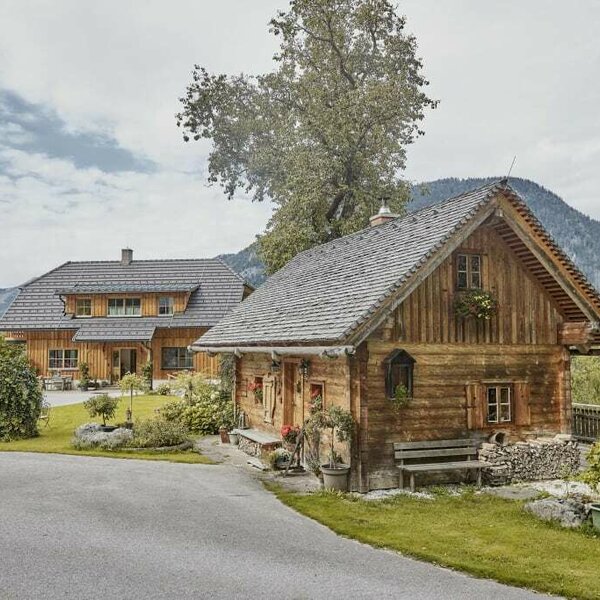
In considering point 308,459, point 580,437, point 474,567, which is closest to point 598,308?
point 580,437

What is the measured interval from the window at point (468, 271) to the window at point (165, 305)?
93.2ft

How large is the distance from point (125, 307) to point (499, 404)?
30515mm

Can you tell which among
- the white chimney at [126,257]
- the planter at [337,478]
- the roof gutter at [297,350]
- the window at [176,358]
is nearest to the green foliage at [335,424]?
the planter at [337,478]

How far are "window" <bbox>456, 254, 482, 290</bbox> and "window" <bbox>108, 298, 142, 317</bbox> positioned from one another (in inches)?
1151

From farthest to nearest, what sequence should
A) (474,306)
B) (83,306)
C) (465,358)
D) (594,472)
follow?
(83,306) < (465,358) < (474,306) < (594,472)

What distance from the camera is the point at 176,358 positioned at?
3912 cm

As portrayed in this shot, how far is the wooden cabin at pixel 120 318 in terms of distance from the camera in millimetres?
38625

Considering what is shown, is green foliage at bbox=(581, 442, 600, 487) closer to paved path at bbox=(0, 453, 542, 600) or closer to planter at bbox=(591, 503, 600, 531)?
planter at bbox=(591, 503, 600, 531)

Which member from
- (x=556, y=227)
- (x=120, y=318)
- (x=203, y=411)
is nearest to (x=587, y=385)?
(x=203, y=411)

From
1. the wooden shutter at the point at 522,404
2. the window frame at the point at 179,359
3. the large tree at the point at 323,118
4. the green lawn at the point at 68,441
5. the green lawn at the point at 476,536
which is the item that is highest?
the large tree at the point at 323,118

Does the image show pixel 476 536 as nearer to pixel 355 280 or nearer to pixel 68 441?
pixel 355 280

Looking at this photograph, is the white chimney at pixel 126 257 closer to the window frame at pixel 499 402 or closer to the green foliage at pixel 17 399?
the green foliage at pixel 17 399

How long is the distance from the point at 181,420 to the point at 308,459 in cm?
792

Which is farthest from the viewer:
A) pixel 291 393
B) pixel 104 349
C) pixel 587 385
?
pixel 104 349
